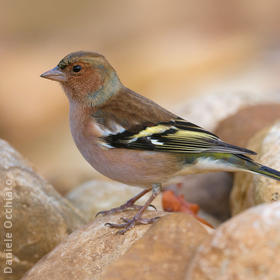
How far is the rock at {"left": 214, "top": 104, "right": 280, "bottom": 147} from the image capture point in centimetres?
658

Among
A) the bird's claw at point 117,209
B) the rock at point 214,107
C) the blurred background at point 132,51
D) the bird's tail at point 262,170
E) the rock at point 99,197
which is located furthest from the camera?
the blurred background at point 132,51

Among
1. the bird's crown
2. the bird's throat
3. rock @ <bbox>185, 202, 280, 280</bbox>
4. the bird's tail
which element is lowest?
rock @ <bbox>185, 202, 280, 280</bbox>

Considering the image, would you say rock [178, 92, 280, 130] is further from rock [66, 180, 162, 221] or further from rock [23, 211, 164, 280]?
rock [23, 211, 164, 280]

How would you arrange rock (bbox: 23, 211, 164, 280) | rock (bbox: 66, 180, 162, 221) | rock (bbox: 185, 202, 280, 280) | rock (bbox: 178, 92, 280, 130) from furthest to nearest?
rock (bbox: 178, 92, 280, 130), rock (bbox: 66, 180, 162, 221), rock (bbox: 23, 211, 164, 280), rock (bbox: 185, 202, 280, 280)

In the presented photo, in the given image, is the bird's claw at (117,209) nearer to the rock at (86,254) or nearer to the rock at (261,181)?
the rock at (86,254)

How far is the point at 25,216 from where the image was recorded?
4797 millimetres

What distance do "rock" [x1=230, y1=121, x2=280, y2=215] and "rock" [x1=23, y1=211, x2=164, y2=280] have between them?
95cm

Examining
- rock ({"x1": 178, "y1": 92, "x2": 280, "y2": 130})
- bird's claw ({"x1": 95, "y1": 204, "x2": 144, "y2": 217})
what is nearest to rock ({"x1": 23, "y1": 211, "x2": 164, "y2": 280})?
bird's claw ({"x1": 95, "y1": 204, "x2": 144, "y2": 217})

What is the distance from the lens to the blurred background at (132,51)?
38.6ft

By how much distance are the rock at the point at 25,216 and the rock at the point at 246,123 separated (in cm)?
251

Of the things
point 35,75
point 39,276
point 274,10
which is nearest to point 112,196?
point 39,276

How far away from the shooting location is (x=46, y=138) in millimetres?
11562

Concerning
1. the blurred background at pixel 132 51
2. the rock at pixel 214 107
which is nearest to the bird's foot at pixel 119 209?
the rock at pixel 214 107

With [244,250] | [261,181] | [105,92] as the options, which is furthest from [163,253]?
[105,92]
